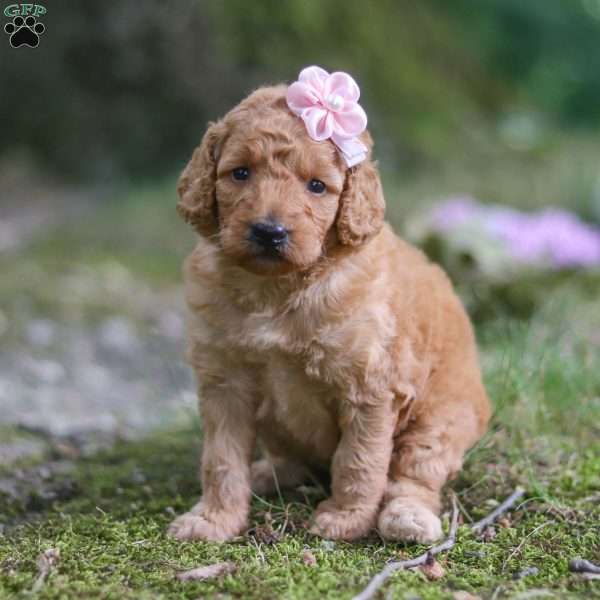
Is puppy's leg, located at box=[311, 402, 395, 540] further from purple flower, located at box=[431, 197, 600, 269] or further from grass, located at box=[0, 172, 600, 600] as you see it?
purple flower, located at box=[431, 197, 600, 269]

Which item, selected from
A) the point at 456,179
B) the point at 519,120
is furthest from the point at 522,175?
the point at 519,120

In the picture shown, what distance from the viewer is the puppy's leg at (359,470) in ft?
13.5

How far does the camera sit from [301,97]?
3910mm

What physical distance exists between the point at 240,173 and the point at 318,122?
0.39 meters

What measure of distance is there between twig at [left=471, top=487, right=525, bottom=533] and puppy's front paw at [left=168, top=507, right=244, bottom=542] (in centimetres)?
105

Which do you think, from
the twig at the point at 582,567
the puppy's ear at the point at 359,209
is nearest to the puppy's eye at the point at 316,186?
the puppy's ear at the point at 359,209

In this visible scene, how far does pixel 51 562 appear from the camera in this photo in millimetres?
3736

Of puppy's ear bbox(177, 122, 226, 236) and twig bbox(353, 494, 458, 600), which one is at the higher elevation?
puppy's ear bbox(177, 122, 226, 236)

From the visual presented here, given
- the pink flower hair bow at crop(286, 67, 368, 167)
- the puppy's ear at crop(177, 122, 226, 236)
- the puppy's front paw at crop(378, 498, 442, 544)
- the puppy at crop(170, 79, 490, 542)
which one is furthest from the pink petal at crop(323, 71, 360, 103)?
the puppy's front paw at crop(378, 498, 442, 544)

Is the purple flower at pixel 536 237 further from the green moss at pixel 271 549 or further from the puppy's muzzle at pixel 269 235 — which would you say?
the puppy's muzzle at pixel 269 235

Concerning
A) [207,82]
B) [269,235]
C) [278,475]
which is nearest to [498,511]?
[278,475]

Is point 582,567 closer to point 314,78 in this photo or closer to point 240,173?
point 240,173

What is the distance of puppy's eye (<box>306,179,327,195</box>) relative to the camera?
3953 mm

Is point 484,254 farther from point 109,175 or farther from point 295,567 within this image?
point 109,175
